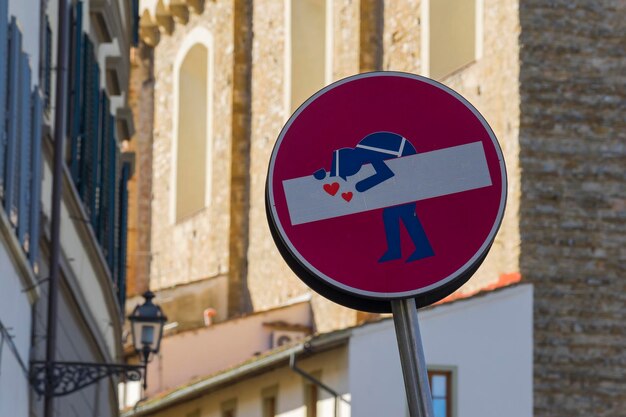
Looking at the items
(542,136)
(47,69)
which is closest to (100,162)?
(47,69)

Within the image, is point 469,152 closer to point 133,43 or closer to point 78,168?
point 78,168

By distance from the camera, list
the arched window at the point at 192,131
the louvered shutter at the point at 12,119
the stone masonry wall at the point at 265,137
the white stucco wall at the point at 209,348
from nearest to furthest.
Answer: the louvered shutter at the point at 12,119 < the white stucco wall at the point at 209,348 < the stone masonry wall at the point at 265,137 < the arched window at the point at 192,131

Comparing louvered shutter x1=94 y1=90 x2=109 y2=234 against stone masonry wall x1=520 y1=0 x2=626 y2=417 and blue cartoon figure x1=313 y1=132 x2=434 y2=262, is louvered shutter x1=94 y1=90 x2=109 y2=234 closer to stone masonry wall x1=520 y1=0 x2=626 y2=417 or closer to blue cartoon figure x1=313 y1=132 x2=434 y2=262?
stone masonry wall x1=520 y1=0 x2=626 y2=417

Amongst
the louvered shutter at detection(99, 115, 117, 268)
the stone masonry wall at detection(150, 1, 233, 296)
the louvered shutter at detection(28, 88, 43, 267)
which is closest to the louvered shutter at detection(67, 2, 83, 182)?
the louvered shutter at detection(99, 115, 117, 268)

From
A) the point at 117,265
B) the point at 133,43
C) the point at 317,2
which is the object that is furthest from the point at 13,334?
the point at 317,2

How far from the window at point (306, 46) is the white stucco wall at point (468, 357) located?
26.6 ft

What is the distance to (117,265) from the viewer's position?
56.7ft

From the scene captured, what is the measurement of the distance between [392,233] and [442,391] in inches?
683

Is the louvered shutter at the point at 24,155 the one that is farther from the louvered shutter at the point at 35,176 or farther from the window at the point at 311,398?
the window at the point at 311,398

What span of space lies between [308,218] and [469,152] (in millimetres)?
354

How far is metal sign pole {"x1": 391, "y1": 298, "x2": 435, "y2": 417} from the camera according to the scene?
11.5ft

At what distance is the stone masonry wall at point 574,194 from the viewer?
2064 centimetres

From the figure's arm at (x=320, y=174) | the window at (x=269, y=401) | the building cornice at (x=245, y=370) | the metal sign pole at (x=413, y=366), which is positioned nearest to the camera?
the metal sign pole at (x=413, y=366)

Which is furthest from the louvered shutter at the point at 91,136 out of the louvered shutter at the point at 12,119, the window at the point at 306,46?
the window at the point at 306,46
